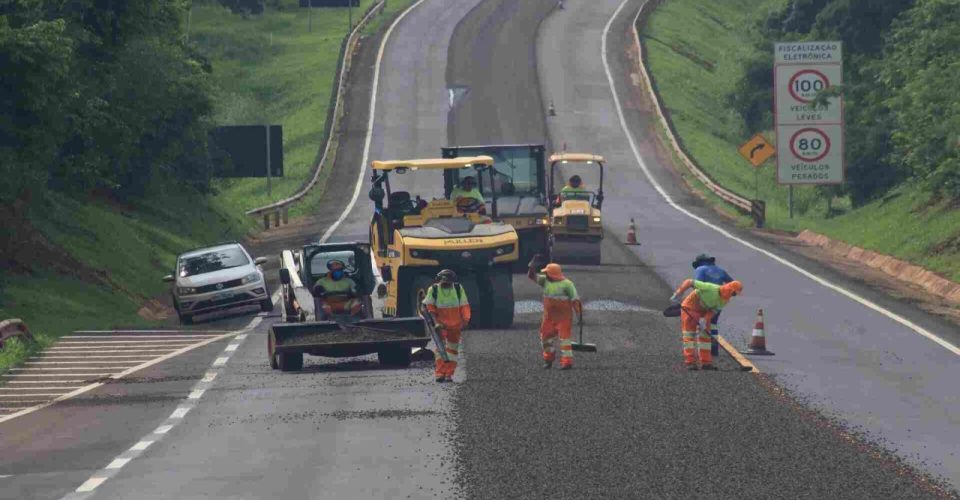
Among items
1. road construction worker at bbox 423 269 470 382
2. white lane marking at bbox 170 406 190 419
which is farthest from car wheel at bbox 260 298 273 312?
white lane marking at bbox 170 406 190 419

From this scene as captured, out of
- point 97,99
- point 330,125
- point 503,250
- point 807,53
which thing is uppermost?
point 807,53

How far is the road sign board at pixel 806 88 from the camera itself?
51625mm

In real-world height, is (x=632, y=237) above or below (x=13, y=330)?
above

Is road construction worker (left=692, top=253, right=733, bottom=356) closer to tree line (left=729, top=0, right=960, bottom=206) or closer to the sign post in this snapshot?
tree line (left=729, top=0, right=960, bottom=206)

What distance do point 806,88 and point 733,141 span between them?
105 ft

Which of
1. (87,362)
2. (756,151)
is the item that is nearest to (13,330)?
(87,362)

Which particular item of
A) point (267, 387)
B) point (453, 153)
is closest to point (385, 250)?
point (453, 153)

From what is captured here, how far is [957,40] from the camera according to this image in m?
44.8

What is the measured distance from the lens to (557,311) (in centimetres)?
2364

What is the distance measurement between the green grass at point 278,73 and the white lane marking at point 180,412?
3805 centimetres

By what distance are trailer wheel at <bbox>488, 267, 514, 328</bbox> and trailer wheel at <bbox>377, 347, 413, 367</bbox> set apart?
360cm

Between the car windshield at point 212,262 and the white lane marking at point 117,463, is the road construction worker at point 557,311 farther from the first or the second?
the car windshield at point 212,262

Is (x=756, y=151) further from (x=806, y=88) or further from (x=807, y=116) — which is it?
(x=806, y=88)

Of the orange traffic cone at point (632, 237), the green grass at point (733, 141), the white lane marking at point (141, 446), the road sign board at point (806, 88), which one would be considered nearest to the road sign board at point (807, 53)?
the road sign board at point (806, 88)
